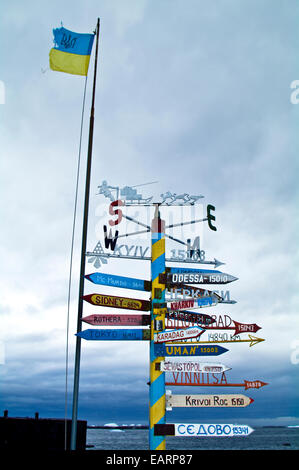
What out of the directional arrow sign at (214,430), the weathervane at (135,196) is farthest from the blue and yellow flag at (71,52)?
the directional arrow sign at (214,430)

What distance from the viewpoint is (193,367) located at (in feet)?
31.0

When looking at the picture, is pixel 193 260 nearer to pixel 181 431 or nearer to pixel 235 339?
pixel 235 339

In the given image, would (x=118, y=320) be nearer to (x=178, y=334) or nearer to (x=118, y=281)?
(x=118, y=281)

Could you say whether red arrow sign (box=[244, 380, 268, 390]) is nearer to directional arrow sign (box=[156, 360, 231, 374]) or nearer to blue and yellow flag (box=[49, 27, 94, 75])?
directional arrow sign (box=[156, 360, 231, 374])

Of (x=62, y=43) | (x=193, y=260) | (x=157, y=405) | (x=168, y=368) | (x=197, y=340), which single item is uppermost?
(x=62, y=43)

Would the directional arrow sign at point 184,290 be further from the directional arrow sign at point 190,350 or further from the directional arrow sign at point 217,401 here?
the directional arrow sign at point 217,401

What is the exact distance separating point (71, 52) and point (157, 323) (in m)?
10.4

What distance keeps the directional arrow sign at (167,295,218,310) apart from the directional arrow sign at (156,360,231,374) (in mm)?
1370

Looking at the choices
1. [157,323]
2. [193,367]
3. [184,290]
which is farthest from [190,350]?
[184,290]
